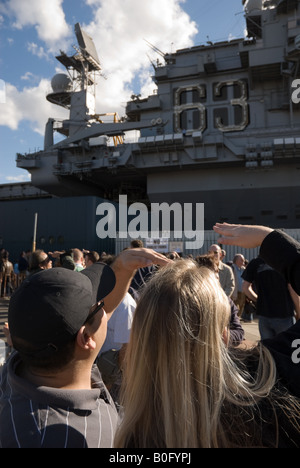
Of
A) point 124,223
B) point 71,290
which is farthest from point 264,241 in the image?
point 124,223

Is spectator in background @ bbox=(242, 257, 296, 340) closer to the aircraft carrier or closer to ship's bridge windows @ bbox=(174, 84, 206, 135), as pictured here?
the aircraft carrier

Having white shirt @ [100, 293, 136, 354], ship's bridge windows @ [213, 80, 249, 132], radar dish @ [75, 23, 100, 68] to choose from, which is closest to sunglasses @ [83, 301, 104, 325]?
white shirt @ [100, 293, 136, 354]

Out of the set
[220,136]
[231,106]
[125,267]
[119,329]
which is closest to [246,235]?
[125,267]

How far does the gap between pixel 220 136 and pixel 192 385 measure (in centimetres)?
2090

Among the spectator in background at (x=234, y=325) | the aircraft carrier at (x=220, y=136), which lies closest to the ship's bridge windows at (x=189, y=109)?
the aircraft carrier at (x=220, y=136)

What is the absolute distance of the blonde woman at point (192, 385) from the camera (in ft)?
3.10

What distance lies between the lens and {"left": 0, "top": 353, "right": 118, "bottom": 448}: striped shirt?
99 centimetres

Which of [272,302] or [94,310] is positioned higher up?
[94,310]

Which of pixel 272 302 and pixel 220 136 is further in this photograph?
pixel 220 136

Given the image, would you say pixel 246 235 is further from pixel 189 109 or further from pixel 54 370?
pixel 189 109

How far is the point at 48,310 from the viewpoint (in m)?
1.12

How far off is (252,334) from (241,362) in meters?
6.84

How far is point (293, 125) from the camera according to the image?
2006 cm

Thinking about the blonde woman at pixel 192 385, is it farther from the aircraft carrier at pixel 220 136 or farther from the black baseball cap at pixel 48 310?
the aircraft carrier at pixel 220 136
